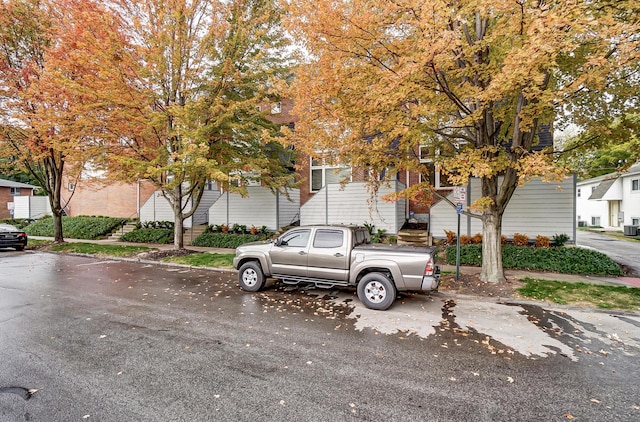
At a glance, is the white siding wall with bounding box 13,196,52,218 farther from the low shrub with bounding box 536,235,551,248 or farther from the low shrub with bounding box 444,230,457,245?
the low shrub with bounding box 536,235,551,248

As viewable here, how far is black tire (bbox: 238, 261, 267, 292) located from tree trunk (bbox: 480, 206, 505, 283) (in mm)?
6451

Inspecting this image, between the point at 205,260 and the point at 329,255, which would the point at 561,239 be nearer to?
the point at 329,255

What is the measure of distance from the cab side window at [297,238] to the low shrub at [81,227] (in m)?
19.8

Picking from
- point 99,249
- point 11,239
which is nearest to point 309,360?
point 99,249

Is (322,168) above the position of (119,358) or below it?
above

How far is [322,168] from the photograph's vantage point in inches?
720

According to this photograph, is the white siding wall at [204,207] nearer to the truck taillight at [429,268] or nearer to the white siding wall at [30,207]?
the truck taillight at [429,268]

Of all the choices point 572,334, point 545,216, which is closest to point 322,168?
point 545,216

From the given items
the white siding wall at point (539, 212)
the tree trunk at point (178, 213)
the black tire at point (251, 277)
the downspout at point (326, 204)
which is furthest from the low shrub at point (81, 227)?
the white siding wall at point (539, 212)

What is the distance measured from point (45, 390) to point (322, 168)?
52.2ft

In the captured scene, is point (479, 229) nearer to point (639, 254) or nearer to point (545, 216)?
point (545, 216)

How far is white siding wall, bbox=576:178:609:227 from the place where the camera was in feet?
102

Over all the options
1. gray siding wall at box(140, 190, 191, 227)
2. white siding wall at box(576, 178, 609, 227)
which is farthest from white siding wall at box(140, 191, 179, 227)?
white siding wall at box(576, 178, 609, 227)

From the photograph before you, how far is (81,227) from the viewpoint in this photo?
73.2 ft
